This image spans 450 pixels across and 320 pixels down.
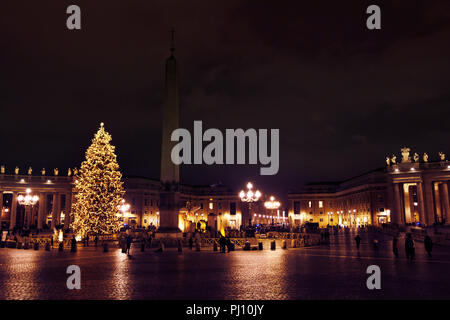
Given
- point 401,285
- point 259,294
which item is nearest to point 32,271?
point 259,294

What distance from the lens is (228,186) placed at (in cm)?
13875

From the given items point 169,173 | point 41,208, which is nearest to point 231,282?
point 169,173

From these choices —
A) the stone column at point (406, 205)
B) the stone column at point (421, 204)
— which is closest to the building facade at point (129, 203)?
the stone column at point (406, 205)

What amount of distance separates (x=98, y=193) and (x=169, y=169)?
29.3ft

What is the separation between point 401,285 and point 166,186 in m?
21.1

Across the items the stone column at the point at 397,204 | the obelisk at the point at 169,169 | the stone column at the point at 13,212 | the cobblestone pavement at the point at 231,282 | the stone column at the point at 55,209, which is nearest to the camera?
the cobblestone pavement at the point at 231,282

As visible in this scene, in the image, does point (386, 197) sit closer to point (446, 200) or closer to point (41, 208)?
point (446, 200)

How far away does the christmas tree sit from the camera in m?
34.2

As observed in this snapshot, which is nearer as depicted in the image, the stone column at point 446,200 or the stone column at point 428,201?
the stone column at point 446,200

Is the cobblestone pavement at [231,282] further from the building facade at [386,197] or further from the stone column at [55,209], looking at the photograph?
the stone column at [55,209]

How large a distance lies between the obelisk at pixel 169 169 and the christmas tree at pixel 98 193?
655 cm

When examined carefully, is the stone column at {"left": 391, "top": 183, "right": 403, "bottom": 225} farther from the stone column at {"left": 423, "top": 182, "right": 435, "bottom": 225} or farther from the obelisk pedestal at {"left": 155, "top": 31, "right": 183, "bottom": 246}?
the obelisk pedestal at {"left": 155, "top": 31, "right": 183, "bottom": 246}

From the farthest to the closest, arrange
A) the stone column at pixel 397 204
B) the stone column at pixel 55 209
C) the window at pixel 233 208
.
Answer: the window at pixel 233 208 → the stone column at pixel 397 204 → the stone column at pixel 55 209

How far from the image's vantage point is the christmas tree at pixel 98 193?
34250mm
